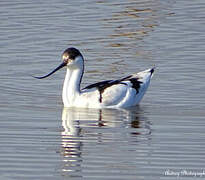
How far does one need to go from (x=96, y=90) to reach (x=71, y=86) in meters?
0.45

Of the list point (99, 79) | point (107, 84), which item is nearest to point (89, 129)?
point (107, 84)

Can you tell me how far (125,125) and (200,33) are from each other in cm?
698

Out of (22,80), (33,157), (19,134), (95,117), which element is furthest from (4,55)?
(33,157)

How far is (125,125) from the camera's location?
13.2m

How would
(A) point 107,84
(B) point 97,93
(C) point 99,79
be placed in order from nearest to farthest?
(B) point 97,93, (A) point 107,84, (C) point 99,79

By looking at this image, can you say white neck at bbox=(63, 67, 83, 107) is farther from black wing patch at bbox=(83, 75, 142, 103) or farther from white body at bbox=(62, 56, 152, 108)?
black wing patch at bbox=(83, 75, 142, 103)

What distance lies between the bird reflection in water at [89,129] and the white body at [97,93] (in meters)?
0.16

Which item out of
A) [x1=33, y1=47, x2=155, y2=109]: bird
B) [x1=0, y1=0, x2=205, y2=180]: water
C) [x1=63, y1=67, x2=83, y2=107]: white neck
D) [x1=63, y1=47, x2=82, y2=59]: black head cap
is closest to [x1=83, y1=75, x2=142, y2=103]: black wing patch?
[x1=33, y1=47, x2=155, y2=109]: bird

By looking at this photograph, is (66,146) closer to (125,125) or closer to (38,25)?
(125,125)

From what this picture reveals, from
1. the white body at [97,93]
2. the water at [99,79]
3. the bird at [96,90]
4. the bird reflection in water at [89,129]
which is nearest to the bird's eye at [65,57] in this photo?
the bird at [96,90]

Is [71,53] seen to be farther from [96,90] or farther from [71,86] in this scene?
[96,90]

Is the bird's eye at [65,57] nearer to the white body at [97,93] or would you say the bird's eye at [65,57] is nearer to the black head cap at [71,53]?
the black head cap at [71,53]

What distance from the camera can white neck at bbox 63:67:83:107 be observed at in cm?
1498

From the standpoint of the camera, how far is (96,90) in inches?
592
